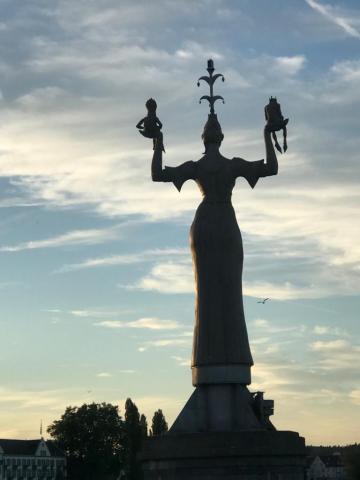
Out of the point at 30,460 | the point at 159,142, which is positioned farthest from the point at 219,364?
the point at 30,460

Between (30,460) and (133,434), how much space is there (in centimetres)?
3773

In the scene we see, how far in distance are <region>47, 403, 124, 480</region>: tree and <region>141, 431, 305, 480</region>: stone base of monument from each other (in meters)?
76.2

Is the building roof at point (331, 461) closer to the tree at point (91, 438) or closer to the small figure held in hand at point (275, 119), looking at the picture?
the tree at point (91, 438)

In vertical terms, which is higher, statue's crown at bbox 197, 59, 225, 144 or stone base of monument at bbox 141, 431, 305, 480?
statue's crown at bbox 197, 59, 225, 144

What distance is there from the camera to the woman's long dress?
37406mm

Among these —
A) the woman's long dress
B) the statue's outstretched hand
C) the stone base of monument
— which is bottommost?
the stone base of monument

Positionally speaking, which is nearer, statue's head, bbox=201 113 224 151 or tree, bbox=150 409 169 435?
statue's head, bbox=201 113 224 151

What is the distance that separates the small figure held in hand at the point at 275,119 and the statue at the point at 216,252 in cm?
12

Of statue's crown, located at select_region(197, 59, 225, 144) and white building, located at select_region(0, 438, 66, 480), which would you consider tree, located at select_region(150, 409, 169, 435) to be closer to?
white building, located at select_region(0, 438, 66, 480)

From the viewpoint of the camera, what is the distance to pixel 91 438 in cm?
11262

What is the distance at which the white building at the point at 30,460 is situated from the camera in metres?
129

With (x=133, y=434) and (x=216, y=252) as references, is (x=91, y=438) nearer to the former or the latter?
(x=133, y=434)

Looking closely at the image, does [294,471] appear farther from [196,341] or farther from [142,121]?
[142,121]

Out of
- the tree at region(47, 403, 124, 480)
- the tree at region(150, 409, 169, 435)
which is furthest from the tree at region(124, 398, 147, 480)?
the tree at region(47, 403, 124, 480)
